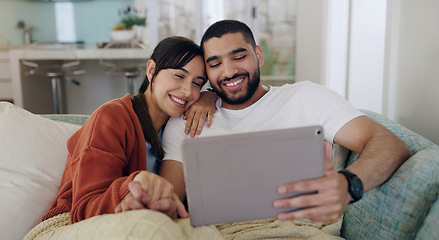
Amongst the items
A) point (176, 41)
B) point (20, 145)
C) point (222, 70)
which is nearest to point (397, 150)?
point (222, 70)

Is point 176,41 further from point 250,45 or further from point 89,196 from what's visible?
point 89,196

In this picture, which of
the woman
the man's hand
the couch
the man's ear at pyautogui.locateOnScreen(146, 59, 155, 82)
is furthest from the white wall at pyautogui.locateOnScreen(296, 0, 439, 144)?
the man's ear at pyautogui.locateOnScreen(146, 59, 155, 82)

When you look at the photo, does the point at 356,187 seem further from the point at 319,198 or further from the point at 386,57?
the point at 386,57

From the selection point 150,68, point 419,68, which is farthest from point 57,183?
point 419,68

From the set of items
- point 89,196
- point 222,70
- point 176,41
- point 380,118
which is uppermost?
point 176,41

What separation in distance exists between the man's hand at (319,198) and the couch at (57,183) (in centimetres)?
18

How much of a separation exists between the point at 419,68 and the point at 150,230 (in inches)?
52.7

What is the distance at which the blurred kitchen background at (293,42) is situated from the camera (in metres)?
1.60

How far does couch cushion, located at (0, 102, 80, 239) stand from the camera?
1.22 m

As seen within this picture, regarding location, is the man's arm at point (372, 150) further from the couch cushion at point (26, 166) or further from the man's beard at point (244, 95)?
the couch cushion at point (26, 166)

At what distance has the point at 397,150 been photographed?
106cm

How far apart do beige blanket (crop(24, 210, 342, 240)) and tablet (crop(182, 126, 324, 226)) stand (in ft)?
0.17

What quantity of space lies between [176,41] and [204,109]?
28 centimetres

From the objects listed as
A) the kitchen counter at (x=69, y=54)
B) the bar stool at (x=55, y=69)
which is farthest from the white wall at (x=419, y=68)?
the bar stool at (x=55, y=69)
